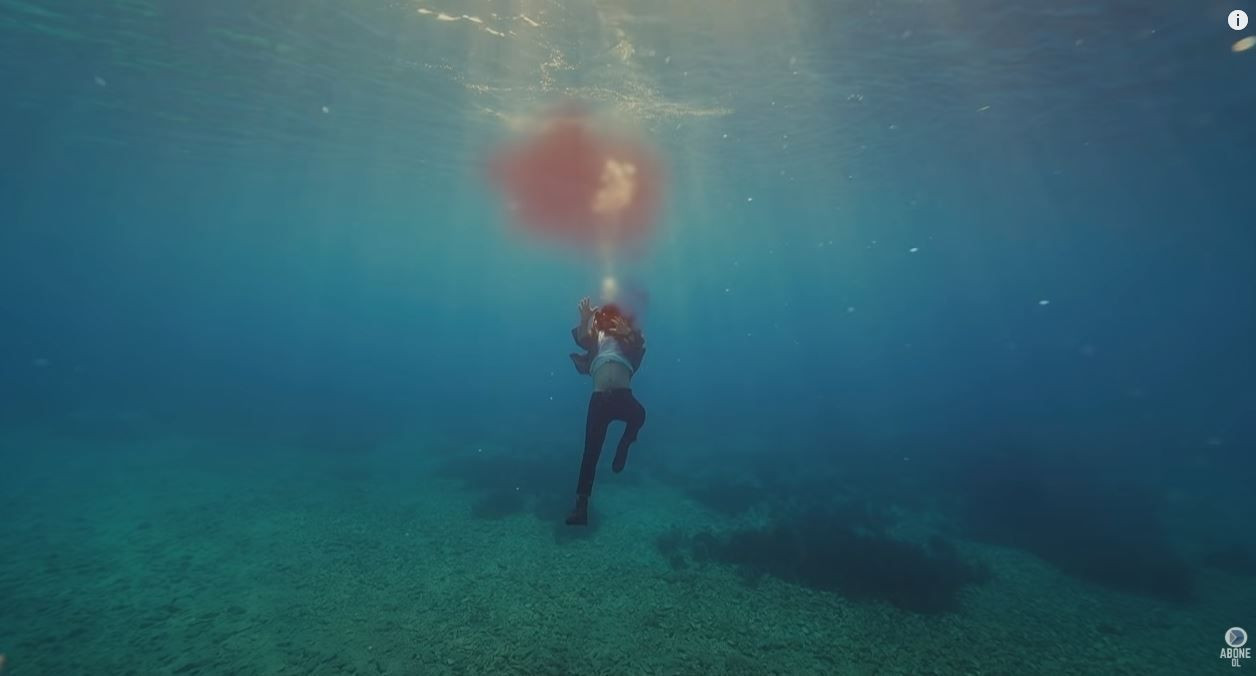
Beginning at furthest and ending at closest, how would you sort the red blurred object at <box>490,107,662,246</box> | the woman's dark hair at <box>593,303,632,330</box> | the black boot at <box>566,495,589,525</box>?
the red blurred object at <box>490,107,662,246</box>
the woman's dark hair at <box>593,303,632,330</box>
the black boot at <box>566,495,589,525</box>

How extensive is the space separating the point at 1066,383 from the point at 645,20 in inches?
2474

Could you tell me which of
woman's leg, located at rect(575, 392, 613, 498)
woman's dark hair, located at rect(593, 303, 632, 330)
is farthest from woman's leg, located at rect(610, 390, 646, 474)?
woman's dark hair, located at rect(593, 303, 632, 330)

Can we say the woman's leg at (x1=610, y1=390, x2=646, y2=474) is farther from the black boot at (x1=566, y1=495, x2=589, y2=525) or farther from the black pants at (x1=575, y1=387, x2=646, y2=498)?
the black boot at (x1=566, y1=495, x2=589, y2=525)

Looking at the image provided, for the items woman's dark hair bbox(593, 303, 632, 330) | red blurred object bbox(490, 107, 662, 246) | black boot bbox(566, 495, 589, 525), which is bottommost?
black boot bbox(566, 495, 589, 525)

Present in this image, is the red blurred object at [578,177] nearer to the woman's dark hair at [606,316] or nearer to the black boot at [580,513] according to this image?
the woman's dark hair at [606,316]

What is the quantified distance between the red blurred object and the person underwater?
15355 mm

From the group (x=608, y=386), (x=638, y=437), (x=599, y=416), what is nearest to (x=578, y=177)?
(x=638, y=437)

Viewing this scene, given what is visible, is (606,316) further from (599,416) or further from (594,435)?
(594,435)

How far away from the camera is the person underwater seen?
7.26m

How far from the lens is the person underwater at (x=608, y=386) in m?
7.26

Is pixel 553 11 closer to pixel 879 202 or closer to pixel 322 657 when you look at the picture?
pixel 322 657

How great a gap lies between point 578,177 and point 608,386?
2865 centimetres

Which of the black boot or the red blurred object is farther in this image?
the red blurred object

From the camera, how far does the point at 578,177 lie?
3328 centimetres
